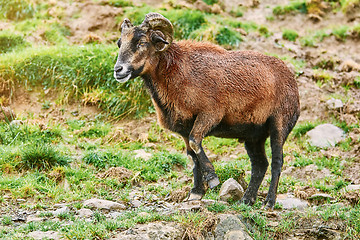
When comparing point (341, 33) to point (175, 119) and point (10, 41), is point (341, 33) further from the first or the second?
point (10, 41)

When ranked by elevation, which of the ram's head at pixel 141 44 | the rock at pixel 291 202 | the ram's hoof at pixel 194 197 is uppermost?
the ram's head at pixel 141 44

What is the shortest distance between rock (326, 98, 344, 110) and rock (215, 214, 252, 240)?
6749 mm

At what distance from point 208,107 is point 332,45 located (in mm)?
10185

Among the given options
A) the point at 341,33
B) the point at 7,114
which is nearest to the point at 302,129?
the point at 341,33

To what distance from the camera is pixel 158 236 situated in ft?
20.2

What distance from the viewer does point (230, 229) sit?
6.56 m

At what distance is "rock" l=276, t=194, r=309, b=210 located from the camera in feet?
27.3

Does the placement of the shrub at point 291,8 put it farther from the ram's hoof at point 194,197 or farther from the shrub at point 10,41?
the ram's hoof at point 194,197

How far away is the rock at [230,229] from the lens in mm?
6454

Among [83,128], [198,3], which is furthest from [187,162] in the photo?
[198,3]

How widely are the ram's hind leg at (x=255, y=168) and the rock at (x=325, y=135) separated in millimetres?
3591

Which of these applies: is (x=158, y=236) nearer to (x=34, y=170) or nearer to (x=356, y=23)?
(x=34, y=170)

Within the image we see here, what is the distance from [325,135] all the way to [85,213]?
6897 millimetres

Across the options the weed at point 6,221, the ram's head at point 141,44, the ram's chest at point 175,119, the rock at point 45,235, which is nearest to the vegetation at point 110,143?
the weed at point 6,221
